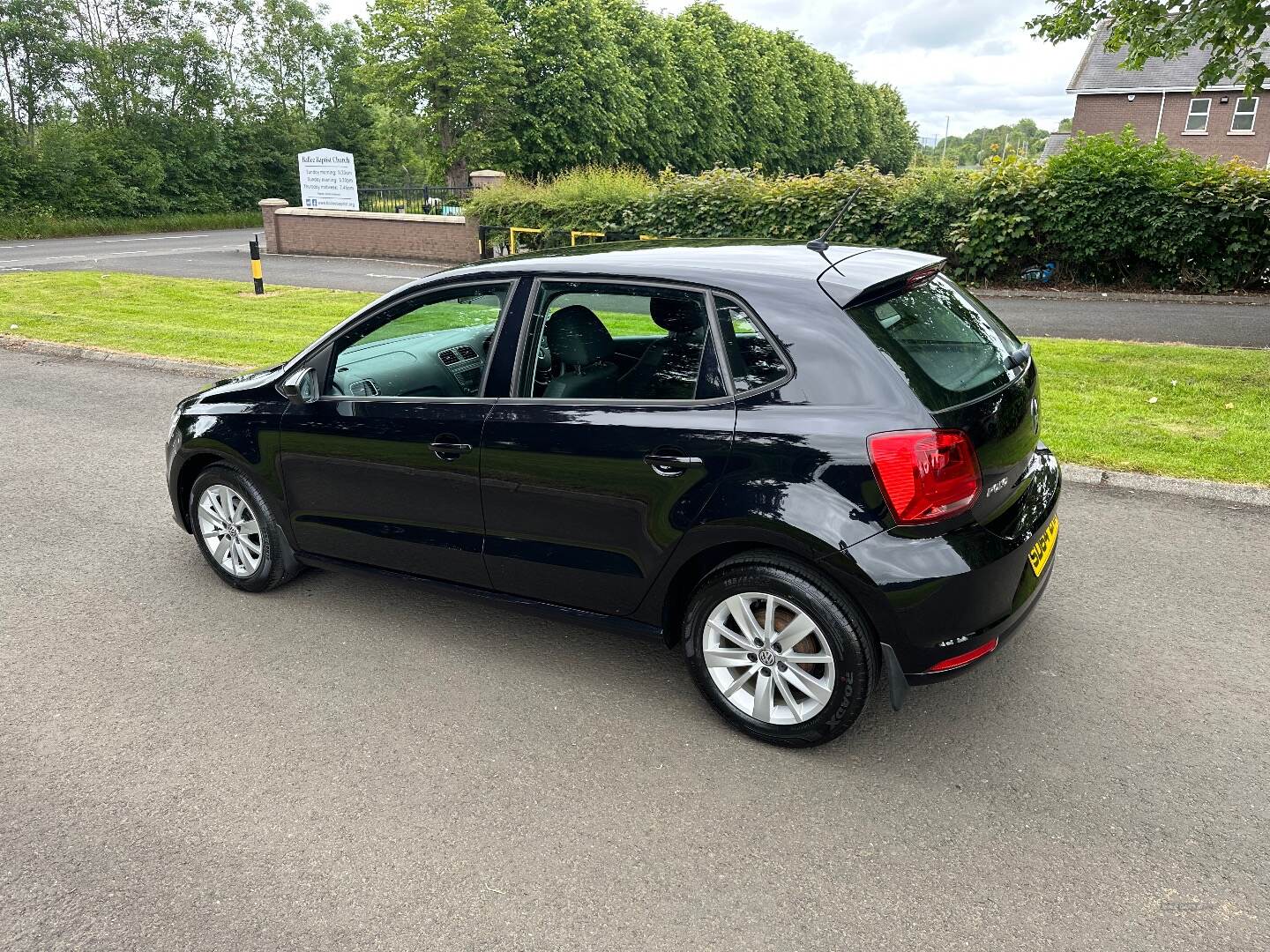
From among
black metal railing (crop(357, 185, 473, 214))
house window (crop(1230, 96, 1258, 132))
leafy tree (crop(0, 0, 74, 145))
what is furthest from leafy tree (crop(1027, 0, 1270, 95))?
leafy tree (crop(0, 0, 74, 145))

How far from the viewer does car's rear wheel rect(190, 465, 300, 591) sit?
4.58 meters

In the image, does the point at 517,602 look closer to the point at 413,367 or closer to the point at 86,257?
the point at 413,367

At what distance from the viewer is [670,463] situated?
130 inches

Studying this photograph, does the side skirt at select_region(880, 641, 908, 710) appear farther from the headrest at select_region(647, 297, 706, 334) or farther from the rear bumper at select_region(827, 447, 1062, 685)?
the headrest at select_region(647, 297, 706, 334)

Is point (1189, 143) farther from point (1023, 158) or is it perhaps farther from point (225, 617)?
point (225, 617)

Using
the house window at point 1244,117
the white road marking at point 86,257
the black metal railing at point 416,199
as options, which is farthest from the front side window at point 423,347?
the house window at point 1244,117

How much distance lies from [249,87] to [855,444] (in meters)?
58.1

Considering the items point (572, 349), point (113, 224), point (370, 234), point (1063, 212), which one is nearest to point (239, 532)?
point (572, 349)

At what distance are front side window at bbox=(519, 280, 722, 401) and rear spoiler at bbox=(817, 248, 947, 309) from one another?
1.56ft

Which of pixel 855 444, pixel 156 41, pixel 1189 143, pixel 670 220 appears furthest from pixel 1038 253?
pixel 156 41

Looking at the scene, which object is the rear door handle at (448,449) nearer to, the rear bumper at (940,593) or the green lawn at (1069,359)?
the green lawn at (1069,359)

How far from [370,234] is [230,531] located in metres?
22.1

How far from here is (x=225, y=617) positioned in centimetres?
449

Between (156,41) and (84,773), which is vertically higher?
(156,41)
